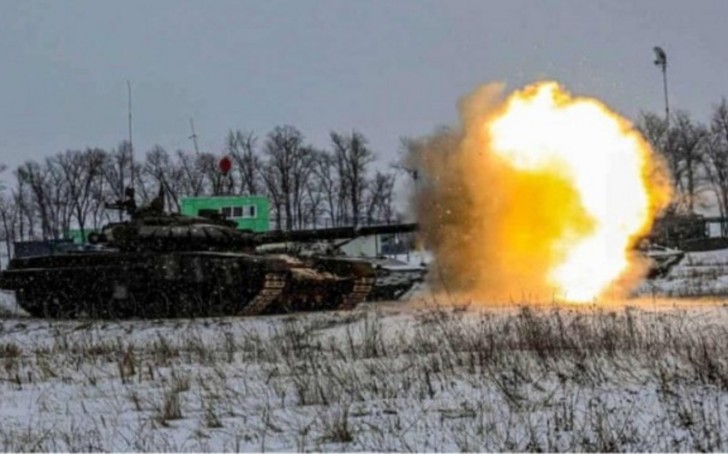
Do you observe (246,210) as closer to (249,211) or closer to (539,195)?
(249,211)

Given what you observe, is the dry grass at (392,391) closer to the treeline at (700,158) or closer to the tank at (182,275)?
the tank at (182,275)

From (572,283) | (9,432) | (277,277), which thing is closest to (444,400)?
(9,432)

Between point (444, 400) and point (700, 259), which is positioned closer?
point (444, 400)

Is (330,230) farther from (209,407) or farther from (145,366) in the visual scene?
(209,407)

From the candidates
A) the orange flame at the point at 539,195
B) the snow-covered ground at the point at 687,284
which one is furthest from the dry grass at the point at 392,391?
the snow-covered ground at the point at 687,284

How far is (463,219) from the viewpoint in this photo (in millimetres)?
21109

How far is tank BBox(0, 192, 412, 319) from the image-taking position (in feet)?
62.4

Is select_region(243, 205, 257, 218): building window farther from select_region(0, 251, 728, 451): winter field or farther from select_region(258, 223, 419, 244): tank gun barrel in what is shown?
select_region(0, 251, 728, 451): winter field

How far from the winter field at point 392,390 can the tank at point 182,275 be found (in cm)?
491

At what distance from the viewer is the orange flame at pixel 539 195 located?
66.2 ft

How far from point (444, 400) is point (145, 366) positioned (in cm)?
428

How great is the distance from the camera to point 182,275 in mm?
19125

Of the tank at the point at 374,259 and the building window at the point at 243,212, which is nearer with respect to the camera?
the tank at the point at 374,259

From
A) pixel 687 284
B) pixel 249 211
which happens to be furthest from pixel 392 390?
pixel 249 211
